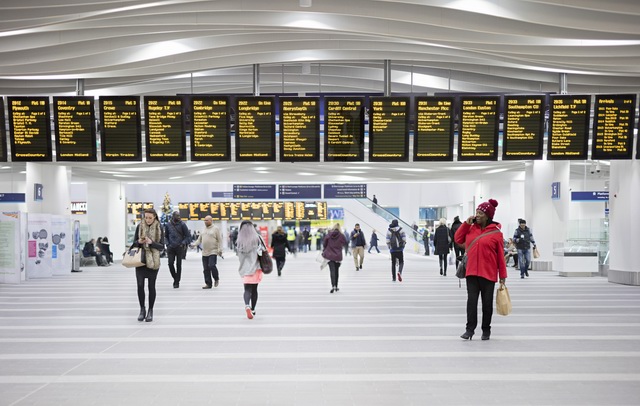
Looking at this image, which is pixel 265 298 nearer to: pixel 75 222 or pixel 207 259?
pixel 207 259

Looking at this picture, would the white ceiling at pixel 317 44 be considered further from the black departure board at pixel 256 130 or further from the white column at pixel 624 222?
the white column at pixel 624 222

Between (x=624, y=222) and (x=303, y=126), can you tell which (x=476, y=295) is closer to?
(x=303, y=126)

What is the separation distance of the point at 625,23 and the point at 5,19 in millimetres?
10354

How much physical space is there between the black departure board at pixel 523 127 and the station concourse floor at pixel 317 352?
3111mm

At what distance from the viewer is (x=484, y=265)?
883 centimetres

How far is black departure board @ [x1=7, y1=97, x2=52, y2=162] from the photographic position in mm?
14273

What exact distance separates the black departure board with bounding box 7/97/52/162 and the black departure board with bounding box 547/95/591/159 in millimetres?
10544

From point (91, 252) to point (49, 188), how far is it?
455cm

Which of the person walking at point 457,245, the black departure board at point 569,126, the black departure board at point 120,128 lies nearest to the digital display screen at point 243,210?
the person walking at point 457,245

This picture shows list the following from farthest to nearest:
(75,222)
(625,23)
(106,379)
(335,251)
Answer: (75,222)
(335,251)
(625,23)
(106,379)

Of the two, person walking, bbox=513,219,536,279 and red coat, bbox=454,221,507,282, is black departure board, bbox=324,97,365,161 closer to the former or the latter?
red coat, bbox=454,221,507,282

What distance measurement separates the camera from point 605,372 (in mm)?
6934

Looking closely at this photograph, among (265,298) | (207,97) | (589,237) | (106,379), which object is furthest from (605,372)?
(589,237)

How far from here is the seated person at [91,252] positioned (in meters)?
29.0
